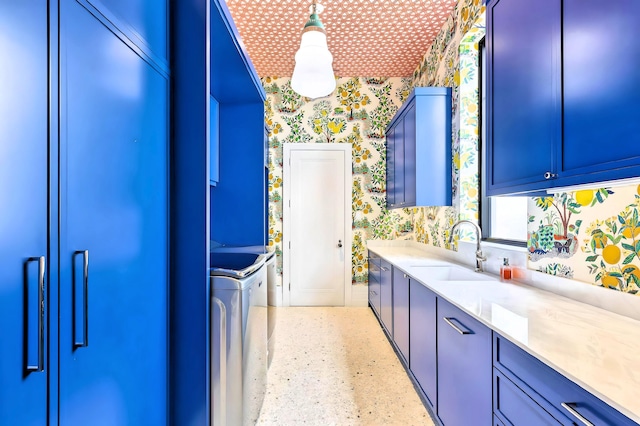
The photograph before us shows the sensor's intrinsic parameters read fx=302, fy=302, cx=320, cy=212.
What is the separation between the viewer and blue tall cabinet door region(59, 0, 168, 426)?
823 millimetres

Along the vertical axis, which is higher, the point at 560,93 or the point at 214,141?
the point at 214,141

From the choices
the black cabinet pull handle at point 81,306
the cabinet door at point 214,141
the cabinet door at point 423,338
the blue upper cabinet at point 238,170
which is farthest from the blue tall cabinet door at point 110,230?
the cabinet door at point 423,338

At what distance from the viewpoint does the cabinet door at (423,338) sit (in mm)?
1760

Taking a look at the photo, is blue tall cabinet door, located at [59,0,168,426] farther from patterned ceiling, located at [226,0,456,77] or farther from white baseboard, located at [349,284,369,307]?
white baseboard, located at [349,284,369,307]

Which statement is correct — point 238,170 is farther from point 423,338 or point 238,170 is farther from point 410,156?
point 423,338

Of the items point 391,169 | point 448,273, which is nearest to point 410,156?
point 391,169

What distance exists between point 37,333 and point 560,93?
179cm

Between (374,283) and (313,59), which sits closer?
(313,59)

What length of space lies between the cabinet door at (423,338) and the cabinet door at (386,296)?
0.60 metres

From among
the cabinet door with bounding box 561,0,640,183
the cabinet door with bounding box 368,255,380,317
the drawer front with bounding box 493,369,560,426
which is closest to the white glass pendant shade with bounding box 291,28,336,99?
the cabinet door with bounding box 561,0,640,183

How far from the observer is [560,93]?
1144 mm

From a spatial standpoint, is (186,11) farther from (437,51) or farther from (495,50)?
(437,51)

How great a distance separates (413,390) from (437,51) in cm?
311

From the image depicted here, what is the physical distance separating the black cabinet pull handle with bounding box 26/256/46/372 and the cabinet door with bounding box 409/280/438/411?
5.49 feet
